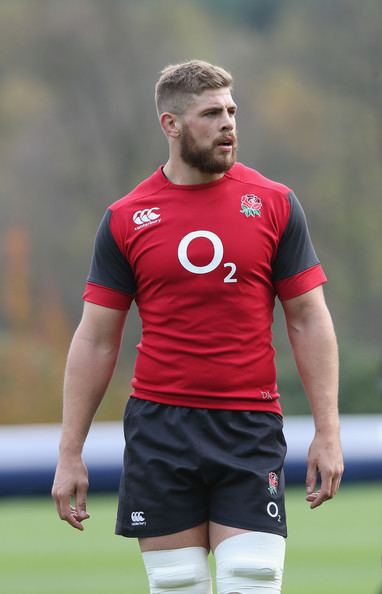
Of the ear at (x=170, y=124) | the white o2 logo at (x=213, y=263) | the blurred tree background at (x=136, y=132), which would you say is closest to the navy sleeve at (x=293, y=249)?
the white o2 logo at (x=213, y=263)

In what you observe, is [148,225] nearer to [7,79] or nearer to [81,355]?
[81,355]

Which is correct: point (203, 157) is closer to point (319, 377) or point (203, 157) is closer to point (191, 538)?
point (319, 377)

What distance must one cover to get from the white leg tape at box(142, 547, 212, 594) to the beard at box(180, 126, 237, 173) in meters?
1.12

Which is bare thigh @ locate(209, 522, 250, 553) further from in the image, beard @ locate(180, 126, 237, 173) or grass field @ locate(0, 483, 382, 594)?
grass field @ locate(0, 483, 382, 594)

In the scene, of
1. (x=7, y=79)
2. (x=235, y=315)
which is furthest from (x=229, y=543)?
(x=7, y=79)

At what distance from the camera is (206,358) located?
4.19m

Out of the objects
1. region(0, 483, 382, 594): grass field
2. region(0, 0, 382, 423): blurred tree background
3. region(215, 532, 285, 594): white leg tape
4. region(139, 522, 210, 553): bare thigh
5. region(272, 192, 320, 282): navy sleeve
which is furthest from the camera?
region(0, 0, 382, 423): blurred tree background

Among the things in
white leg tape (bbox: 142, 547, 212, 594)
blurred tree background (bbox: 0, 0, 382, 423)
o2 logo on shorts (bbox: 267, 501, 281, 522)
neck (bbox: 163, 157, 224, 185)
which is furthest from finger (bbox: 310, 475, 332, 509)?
blurred tree background (bbox: 0, 0, 382, 423)

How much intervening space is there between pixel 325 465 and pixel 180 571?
1.71ft

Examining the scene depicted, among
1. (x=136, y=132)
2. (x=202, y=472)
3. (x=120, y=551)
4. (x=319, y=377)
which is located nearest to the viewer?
(x=202, y=472)

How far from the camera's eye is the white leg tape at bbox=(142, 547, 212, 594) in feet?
13.5

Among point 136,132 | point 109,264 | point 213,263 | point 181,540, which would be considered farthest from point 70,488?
point 136,132

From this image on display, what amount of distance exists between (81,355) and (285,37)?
32561 millimetres

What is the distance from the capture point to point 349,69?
32.1m
